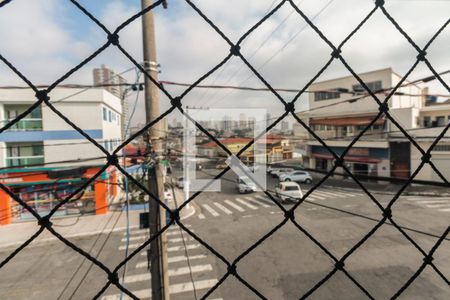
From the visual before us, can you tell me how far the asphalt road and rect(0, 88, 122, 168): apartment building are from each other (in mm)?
4219

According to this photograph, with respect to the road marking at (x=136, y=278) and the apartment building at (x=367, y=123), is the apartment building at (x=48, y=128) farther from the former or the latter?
the apartment building at (x=367, y=123)

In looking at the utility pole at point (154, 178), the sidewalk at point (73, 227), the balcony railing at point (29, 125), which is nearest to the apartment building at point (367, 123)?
the sidewalk at point (73, 227)

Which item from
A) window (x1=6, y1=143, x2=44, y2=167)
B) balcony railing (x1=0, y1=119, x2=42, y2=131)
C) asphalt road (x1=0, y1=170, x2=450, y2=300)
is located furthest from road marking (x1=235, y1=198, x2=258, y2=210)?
balcony railing (x1=0, y1=119, x2=42, y2=131)

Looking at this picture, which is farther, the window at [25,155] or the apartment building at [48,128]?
the window at [25,155]

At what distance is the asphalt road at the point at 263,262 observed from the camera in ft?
18.7

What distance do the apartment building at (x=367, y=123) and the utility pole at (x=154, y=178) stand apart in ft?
44.0

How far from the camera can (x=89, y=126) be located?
1181cm

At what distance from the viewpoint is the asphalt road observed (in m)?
5.71

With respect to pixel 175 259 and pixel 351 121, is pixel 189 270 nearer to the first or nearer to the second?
pixel 175 259

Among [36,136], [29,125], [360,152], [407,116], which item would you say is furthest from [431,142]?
[29,125]

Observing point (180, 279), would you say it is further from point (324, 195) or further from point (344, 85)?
point (344, 85)

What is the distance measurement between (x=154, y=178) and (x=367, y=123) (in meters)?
19.0

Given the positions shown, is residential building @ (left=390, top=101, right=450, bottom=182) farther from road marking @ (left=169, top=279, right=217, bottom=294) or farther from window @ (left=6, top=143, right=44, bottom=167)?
window @ (left=6, top=143, right=44, bottom=167)

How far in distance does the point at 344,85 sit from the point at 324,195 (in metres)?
11.0
